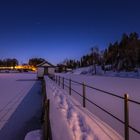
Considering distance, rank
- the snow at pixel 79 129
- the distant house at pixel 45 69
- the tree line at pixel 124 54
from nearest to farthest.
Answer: the snow at pixel 79 129 < the distant house at pixel 45 69 < the tree line at pixel 124 54

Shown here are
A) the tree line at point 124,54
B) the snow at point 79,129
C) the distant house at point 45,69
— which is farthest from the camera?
the tree line at point 124,54

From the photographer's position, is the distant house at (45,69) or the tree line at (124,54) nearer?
the distant house at (45,69)

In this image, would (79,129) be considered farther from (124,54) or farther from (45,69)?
(124,54)

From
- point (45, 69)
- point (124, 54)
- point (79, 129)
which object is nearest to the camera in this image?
point (79, 129)

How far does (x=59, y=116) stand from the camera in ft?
23.0

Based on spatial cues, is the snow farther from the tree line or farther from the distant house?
the tree line

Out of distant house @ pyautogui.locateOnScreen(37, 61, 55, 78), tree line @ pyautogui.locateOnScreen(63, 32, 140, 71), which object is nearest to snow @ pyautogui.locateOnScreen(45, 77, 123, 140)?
distant house @ pyautogui.locateOnScreen(37, 61, 55, 78)

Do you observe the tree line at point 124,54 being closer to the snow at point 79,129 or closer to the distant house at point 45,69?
the distant house at point 45,69

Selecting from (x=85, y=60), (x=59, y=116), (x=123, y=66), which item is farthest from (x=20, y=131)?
(x=85, y=60)

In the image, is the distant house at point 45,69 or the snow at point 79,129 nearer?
the snow at point 79,129

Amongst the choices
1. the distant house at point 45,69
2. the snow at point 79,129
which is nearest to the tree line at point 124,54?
the distant house at point 45,69

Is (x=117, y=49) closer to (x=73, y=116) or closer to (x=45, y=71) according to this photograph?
(x=45, y=71)

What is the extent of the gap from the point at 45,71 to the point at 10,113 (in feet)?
150

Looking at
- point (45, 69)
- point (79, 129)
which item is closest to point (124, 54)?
point (45, 69)
